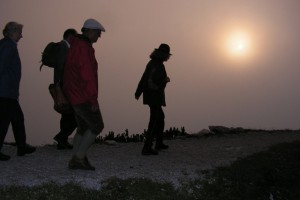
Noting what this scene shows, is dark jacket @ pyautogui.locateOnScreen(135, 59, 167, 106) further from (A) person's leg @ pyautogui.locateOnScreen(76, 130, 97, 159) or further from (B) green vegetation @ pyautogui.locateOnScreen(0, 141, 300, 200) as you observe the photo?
(A) person's leg @ pyautogui.locateOnScreen(76, 130, 97, 159)

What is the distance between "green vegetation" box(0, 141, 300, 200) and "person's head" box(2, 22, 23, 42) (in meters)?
3.44

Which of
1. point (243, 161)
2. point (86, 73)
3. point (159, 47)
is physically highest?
point (159, 47)

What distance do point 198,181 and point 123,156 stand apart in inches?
119

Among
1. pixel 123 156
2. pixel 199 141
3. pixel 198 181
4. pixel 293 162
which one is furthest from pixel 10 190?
pixel 199 141

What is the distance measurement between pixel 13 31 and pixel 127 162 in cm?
333

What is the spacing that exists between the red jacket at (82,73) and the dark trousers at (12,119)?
196cm

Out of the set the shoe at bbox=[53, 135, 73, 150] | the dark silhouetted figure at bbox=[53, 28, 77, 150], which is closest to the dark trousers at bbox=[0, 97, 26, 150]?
the dark silhouetted figure at bbox=[53, 28, 77, 150]

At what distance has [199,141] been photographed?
16.1 metres

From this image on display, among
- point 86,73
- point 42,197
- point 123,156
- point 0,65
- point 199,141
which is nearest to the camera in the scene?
point 42,197

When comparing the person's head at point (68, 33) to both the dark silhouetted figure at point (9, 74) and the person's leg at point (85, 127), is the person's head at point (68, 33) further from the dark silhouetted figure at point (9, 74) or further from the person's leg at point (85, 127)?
the person's leg at point (85, 127)

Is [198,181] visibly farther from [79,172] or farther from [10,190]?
[10,190]

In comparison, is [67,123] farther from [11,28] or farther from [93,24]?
[93,24]

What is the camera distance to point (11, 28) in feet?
34.7

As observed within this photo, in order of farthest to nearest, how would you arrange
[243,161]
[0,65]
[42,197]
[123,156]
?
[123,156] < [243,161] < [0,65] < [42,197]
